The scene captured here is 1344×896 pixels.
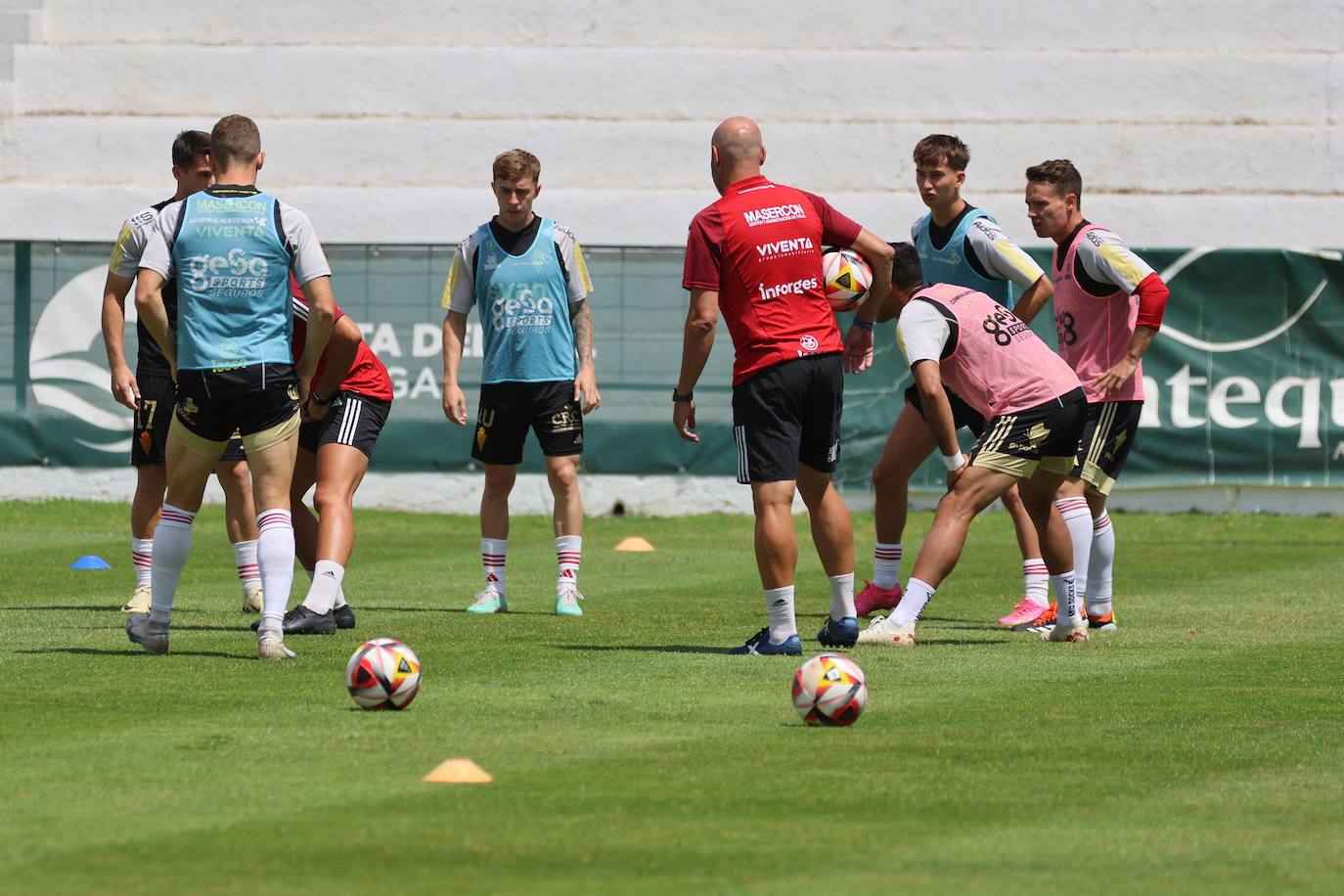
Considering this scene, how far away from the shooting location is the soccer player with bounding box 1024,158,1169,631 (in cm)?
1017

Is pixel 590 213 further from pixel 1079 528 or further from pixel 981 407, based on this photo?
pixel 981 407

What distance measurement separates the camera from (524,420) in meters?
11.2

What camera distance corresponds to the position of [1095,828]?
17.2 ft

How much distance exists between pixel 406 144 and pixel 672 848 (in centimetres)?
2028

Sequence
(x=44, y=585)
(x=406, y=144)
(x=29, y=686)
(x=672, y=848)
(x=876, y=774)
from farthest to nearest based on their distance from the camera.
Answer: (x=406, y=144) → (x=44, y=585) → (x=29, y=686) → (x=876, y=774) → (x=672, y=848)

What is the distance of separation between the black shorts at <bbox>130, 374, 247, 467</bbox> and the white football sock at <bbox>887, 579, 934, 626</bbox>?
145 inches

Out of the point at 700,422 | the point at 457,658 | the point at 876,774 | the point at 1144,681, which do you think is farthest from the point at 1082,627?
the point at 700,422

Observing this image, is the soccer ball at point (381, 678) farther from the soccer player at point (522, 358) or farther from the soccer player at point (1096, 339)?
the soccer player at point (1096, 339)

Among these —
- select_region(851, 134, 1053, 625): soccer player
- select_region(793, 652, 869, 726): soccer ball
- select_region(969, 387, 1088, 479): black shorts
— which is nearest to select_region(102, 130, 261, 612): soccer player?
select_region(851, 134, 1053, 625): soccer player

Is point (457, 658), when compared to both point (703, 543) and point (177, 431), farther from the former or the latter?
point (703, 543)

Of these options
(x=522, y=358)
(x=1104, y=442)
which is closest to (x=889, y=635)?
(x=1104, y=442)

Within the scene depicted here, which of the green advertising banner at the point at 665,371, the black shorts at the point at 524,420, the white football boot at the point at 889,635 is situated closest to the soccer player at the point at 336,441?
the black shorts at the point at 524,420

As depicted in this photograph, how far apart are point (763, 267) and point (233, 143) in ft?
7.57

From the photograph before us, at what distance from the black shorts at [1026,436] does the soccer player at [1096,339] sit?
931 mm
